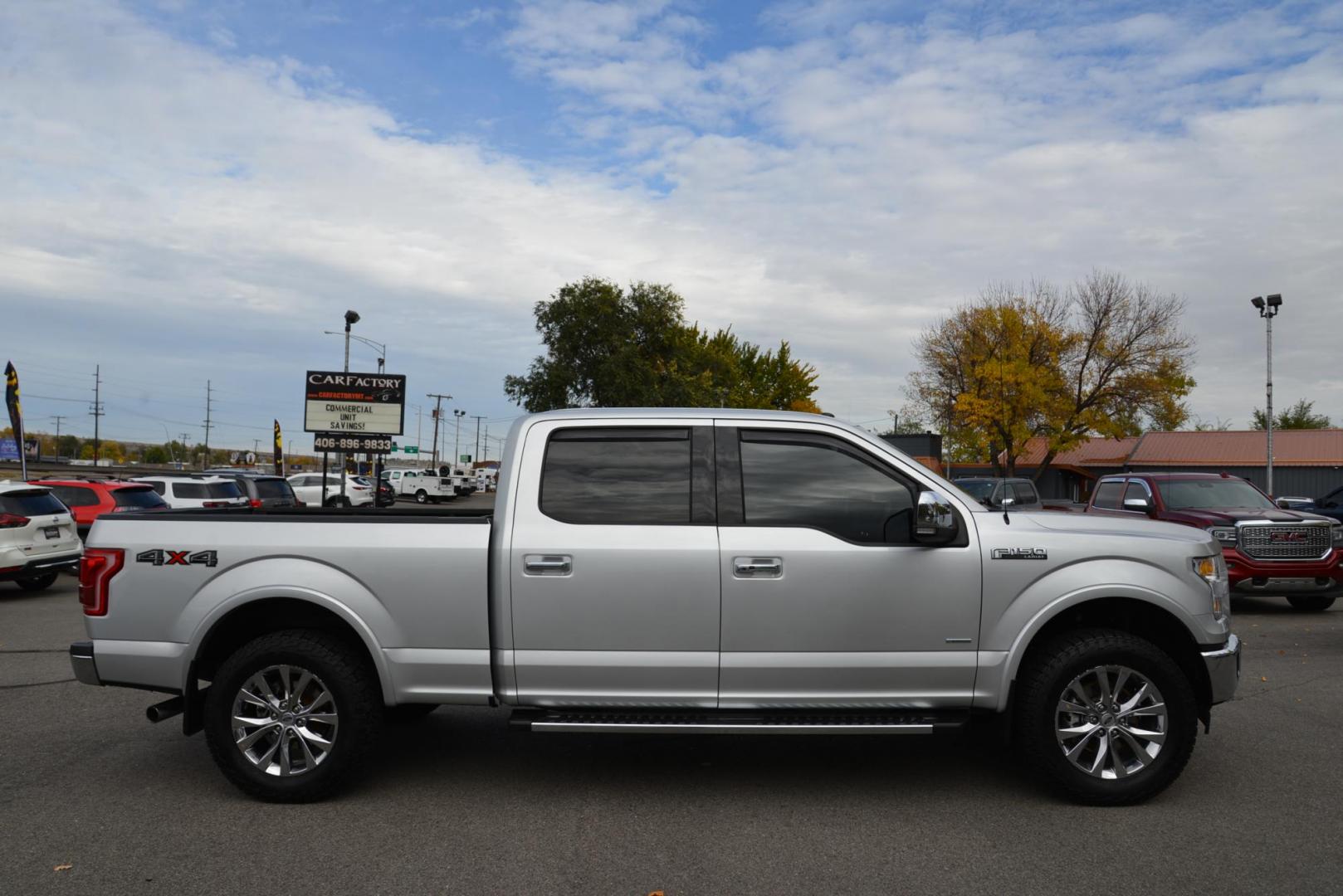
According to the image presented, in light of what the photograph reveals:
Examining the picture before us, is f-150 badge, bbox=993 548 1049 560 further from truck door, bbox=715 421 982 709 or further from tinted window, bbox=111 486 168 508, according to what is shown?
tinted window, bbox=111 486 168 508

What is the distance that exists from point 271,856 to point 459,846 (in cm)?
82

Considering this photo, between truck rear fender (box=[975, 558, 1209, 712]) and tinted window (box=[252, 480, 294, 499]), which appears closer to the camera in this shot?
truck rear fender (box=[975, 558, 1209, 712])

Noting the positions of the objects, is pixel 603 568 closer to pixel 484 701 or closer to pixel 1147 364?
pixel 484 701

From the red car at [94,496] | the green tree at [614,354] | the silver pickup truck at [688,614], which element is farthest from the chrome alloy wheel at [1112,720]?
the green tree at [614,354]

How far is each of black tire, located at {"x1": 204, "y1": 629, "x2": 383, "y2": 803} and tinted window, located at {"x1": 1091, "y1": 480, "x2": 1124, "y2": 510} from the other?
11.9m

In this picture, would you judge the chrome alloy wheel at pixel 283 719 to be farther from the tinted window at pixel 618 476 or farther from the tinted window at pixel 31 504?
the tinted window at pixel 31 504

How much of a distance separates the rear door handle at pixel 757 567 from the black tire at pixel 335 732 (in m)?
2.02

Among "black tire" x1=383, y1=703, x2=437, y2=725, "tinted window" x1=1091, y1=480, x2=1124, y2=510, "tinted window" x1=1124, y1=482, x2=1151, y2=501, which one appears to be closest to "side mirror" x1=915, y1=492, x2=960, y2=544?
"black tire" x1=383, y1=703, x2=437, y2=725

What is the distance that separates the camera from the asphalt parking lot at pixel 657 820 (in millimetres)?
4195

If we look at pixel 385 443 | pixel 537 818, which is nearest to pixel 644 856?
pixel 537 818

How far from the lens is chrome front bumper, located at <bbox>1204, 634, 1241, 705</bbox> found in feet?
16.9

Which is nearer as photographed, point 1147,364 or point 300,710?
point 300,710

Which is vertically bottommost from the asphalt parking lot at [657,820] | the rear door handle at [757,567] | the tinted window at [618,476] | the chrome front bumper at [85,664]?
the asphalt parking lot at [657,820]

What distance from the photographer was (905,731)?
193 inches
